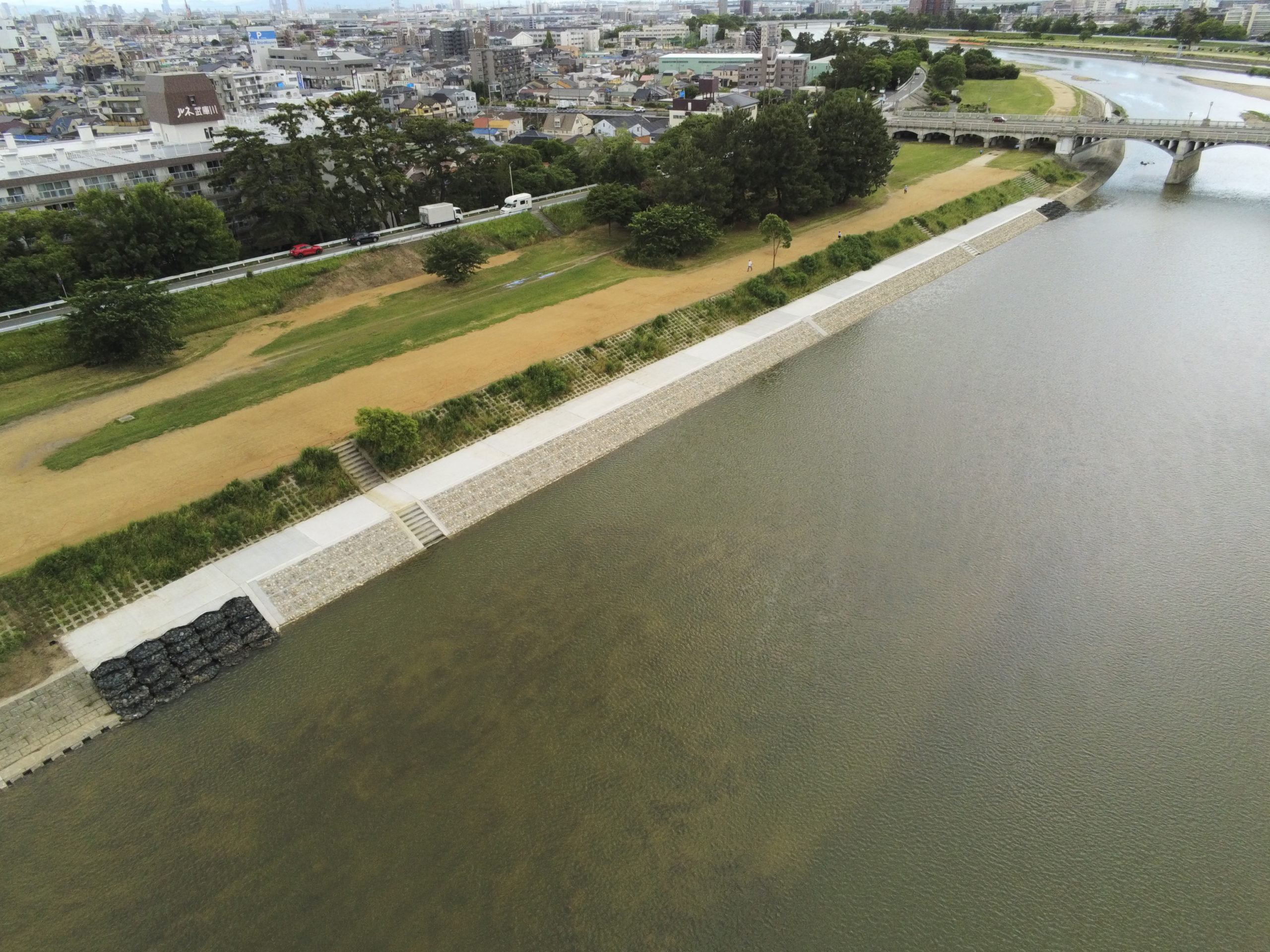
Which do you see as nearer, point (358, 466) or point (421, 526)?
point (421, 526)

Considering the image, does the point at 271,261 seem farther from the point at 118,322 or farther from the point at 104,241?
the point at 118,322

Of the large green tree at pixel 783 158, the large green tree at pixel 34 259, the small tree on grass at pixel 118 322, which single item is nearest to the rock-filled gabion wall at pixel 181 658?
the small tree on grass at pixel 118 322

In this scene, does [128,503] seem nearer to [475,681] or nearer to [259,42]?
[475,681]

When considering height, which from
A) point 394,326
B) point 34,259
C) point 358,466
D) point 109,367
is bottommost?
point 358,466

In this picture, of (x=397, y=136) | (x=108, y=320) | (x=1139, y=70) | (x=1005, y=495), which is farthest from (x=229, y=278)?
(x=1139, y=70)

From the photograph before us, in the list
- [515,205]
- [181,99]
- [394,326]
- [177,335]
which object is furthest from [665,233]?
[181,99]

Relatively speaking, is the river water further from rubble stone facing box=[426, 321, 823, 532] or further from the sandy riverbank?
the sandy riverbank
